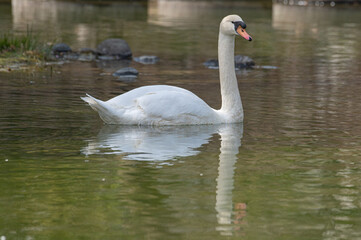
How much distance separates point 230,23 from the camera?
13.6 m

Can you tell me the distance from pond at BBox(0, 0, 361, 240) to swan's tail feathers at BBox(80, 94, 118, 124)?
0.17 m

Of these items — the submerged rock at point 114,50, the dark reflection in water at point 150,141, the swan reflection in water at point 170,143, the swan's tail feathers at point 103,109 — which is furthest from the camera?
the submerged rock at point 114,50

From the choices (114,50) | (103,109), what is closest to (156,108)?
(103,109)

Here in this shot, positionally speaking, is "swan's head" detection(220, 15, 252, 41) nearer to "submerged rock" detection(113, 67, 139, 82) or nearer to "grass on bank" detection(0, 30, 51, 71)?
"submerged rock" detection(113, 67, 139, 82)

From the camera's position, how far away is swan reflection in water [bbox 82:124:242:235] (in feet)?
32.2

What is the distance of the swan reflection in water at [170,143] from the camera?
981cm

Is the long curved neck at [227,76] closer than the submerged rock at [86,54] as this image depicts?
Yes

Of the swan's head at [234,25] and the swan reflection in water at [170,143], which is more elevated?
the swan's head at [234,25]

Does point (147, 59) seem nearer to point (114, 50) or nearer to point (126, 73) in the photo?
point (114, 50)

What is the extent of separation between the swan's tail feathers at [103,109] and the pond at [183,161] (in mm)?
173

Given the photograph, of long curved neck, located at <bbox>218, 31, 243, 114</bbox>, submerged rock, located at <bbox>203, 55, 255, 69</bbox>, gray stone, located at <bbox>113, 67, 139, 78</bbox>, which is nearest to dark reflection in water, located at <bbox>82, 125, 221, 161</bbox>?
long curved neck, located at <bbox>218, 31, 243, 114</bbox>

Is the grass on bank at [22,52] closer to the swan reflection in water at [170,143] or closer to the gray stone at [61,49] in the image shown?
the gray stone at [61,49]

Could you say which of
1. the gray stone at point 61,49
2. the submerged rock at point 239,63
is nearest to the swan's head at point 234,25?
the submerged rock at point 239,63

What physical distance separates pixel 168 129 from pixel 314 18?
4047 centimetres
